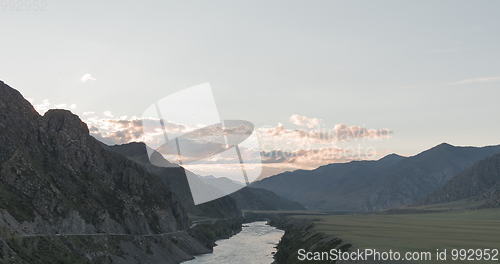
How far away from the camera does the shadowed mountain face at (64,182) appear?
371 feet

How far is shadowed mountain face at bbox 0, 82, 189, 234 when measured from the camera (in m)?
113

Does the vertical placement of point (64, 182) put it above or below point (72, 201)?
above

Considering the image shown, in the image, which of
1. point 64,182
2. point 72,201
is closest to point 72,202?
point 72,201

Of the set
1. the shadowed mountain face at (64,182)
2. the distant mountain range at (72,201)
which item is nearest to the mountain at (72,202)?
the distant mountain range at (72,201)

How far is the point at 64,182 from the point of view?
132 metres

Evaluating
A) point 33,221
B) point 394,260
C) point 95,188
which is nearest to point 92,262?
point 33,221

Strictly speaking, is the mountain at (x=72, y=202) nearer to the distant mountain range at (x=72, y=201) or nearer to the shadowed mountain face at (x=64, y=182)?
the distant mountain range at (x=72, y=201)


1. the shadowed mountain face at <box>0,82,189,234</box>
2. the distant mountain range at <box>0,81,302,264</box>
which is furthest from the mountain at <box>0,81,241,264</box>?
the shadowed mountain face at <box>0,82,189,234</box>

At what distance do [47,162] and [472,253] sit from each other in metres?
106

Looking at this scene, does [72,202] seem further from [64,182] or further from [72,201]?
[64,182]

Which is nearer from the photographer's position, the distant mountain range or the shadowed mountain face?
the distant mountain range

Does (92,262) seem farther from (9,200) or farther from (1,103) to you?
(1,103)

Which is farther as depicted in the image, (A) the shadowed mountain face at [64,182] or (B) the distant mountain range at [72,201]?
(A) the shadowed mountain face at [64,182]

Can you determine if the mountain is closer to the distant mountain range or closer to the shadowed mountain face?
the distant mountain range
